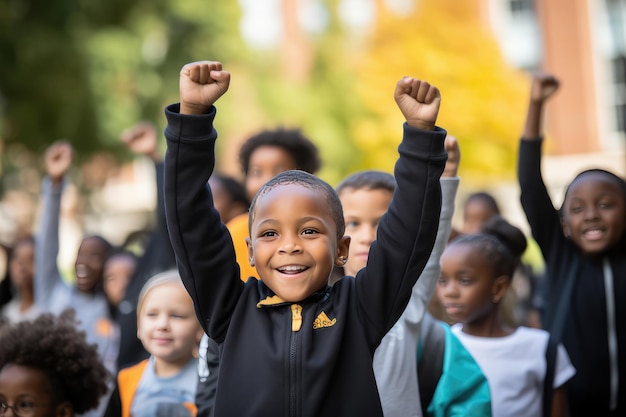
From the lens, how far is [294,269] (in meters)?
2.59

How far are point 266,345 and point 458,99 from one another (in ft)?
71.7

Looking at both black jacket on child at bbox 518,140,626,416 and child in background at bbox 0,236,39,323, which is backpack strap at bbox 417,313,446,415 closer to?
black jacket on child at bbox 518,140,626,416

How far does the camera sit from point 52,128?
18156mm

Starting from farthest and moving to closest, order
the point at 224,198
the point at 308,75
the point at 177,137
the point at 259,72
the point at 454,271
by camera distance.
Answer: the point at 308,75 → the point at 259,72 → the point at 224,198 → the point at 454,271 → the point at 177,137

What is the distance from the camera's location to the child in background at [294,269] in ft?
8.22

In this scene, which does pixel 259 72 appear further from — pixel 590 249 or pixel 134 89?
pixel 590 249

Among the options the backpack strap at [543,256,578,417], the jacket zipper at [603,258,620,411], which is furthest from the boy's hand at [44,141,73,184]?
the jacket zipper at [603,258,620,411]

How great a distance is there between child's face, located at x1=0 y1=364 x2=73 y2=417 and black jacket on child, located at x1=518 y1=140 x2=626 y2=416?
7.59 ft

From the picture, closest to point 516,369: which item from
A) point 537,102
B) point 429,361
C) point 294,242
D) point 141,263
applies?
point 429,361

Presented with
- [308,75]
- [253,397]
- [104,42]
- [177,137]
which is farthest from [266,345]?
[308,75]

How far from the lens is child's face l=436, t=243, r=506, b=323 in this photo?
4.23 metres

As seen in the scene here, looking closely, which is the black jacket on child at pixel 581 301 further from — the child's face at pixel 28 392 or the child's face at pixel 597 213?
the child's face at pixel 28 392

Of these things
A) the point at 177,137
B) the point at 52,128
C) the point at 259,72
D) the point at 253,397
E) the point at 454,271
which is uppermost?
the point at 259,72

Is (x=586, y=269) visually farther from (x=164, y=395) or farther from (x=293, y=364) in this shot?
(x=293, y=364)
